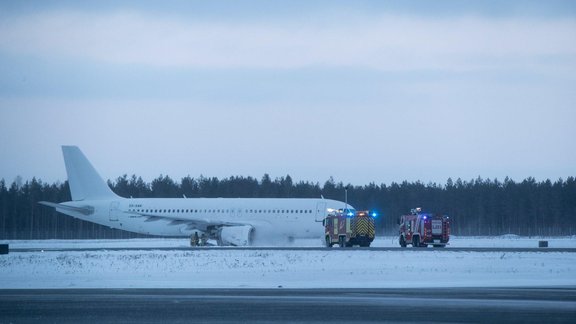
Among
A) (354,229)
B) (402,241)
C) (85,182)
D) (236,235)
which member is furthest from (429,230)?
(85,182)

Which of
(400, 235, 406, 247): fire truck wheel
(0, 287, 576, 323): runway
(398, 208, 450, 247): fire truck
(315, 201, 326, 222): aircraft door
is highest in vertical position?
(315, 201, 326, 222): aircraft door

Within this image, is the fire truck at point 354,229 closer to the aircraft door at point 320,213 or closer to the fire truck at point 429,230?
the fire truck at point 429,230

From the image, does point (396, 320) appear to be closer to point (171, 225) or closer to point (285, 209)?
point (285, 209)

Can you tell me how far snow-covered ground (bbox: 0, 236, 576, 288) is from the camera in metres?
28.5

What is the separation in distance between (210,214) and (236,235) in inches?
163

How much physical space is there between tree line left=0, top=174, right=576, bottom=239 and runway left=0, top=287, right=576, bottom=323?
289 ft

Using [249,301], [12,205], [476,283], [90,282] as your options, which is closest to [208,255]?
[90,282]

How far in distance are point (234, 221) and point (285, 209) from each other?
3.66 metres

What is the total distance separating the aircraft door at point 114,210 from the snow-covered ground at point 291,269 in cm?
2037

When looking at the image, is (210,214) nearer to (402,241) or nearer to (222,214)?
(222,214)

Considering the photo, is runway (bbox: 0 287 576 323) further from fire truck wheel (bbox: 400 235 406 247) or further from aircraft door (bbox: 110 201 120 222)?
aircraft door (bbox: 110 201 120 222)

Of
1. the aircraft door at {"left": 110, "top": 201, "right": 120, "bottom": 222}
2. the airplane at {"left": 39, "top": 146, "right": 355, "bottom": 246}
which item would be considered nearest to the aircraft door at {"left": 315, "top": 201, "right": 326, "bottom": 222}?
the airplane at {"left": 39, "top": 146, "right": 355, "bottom": 246}

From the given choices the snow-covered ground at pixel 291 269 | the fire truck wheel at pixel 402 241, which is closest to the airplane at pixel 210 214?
the fire truck wheel at pixel 402 241

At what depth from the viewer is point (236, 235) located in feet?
193
